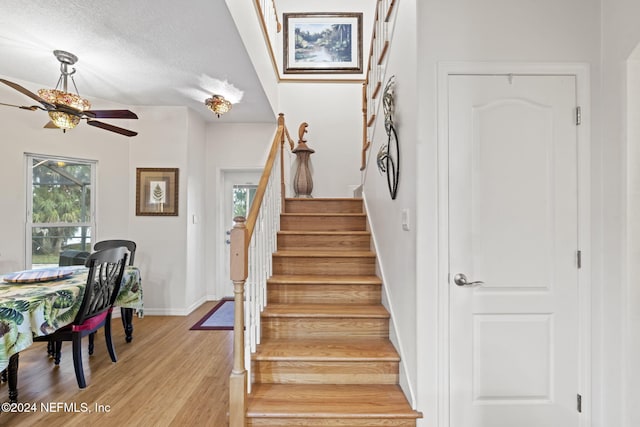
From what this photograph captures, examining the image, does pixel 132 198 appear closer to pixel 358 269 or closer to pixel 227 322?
pixel 227 322

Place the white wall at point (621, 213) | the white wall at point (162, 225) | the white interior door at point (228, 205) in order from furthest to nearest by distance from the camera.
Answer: the white interior door at point (228, 205) < the white wall at point (162, 225) < the white wall at point (621, 213)

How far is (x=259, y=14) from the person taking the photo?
2881 millimetres

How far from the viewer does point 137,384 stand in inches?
86.5

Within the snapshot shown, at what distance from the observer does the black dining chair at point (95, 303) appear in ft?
6.98

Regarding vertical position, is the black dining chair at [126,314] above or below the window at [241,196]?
below

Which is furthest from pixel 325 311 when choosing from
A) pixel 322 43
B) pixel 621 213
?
pixel 322 43

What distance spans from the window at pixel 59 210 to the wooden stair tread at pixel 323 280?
2339 mm

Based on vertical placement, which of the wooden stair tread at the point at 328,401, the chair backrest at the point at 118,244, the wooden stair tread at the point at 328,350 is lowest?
the wooden stair tread at the point at 328,401

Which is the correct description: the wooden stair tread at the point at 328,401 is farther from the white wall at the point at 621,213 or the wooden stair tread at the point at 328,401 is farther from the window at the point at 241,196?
the window at the point at 241,196

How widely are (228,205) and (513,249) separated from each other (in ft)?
12.5

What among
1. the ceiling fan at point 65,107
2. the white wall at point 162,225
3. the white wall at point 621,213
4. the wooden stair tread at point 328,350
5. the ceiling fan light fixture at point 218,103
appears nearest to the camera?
the white wall at point 621,213

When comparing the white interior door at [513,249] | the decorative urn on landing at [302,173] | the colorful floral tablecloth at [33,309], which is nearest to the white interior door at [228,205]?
the decorative urn on landing at [302,173]

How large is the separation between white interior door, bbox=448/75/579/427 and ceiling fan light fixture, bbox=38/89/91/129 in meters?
2.88

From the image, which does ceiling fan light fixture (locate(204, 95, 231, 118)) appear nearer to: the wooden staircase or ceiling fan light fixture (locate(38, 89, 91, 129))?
ceiling fan light fixture (locate(38, 89, 91, 129))
